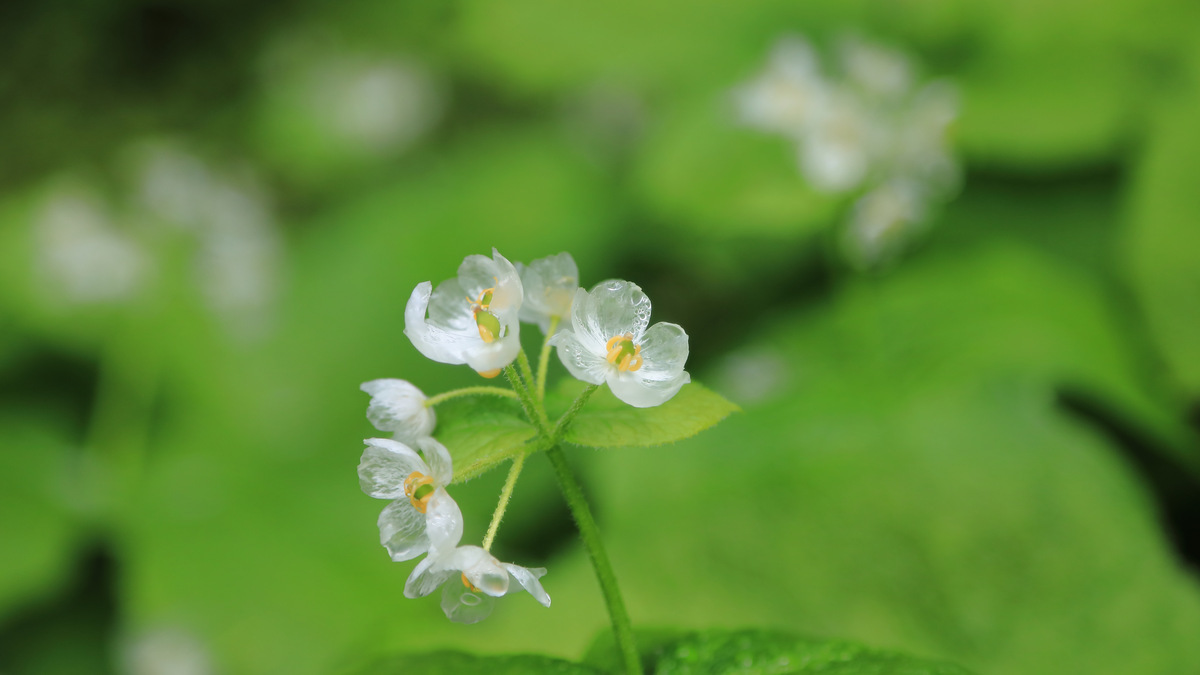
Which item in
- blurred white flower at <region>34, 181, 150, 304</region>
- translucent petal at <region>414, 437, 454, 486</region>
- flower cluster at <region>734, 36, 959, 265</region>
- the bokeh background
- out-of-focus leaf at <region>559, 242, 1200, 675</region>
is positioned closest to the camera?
translucent petal at <region>414, 437, 454, 486</region>

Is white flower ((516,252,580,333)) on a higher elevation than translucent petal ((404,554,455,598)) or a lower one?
higher

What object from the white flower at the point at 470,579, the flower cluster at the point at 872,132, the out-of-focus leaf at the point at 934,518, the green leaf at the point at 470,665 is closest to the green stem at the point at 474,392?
the white flower at the point at 470,579

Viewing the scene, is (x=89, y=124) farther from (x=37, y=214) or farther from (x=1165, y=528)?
(x=1165, y=528)

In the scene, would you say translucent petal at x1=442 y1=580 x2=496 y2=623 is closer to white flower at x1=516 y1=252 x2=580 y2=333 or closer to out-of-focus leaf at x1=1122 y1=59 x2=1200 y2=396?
white flower at x1=516 y1=252 x2=580 y2=333

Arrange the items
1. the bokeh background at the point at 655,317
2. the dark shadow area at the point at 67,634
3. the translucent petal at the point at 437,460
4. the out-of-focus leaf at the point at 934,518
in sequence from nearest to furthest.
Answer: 1. the translucent petal at the point at 437,460
2. the out-of-focus leaf at the point at 934,518
3. the bokeh background at the point at 655,317
4. the dark shadow area at the point at 67,634

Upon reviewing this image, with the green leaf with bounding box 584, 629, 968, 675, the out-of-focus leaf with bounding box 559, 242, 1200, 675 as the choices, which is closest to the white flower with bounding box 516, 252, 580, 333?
the green leaf with bounding box 584, 629, 968, 675

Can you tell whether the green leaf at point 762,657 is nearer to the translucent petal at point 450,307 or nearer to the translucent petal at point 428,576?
the translucent petal at point 428,576
